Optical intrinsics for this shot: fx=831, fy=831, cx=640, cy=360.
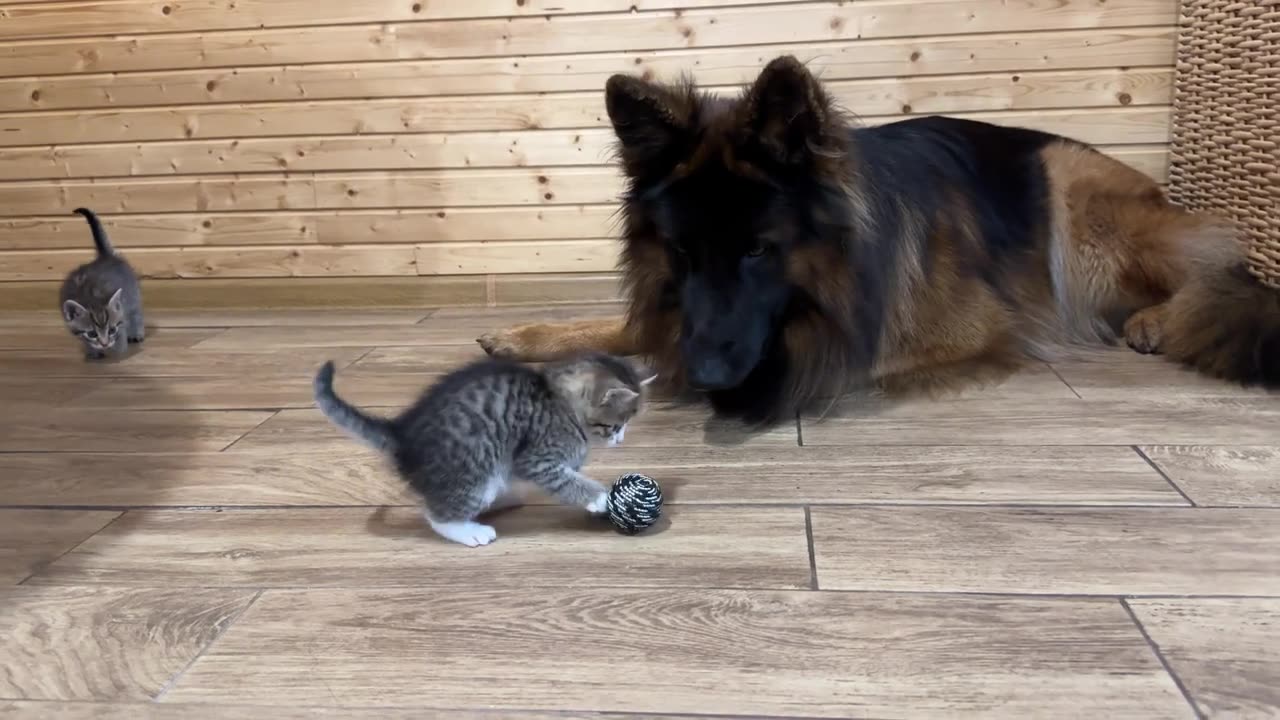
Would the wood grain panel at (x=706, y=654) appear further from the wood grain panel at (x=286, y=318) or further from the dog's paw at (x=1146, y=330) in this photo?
the wood grain panel at (x=286, y=318)

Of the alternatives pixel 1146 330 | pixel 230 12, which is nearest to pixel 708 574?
pixel 1146 330

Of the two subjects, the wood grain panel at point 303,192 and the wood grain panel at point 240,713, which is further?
the wood grain panel at point 303,192

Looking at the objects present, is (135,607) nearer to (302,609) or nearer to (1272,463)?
(302,609)

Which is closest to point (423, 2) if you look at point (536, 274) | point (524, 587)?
point (536, 274)

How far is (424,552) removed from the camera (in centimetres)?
133

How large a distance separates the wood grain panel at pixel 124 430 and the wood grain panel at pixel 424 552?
1.38 ft

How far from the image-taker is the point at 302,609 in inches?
46.6

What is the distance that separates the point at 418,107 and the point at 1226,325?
261 centimetres

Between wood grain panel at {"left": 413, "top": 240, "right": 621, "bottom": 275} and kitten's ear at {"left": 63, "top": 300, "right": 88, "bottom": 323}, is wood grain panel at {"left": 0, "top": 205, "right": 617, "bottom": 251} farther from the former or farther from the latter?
kitten's ear at {"left": 63, "top": 300, "right": 88, "bottom": 323}

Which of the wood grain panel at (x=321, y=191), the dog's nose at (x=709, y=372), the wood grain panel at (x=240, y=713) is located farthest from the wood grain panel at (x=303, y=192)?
the wood grain panel at (x=240, y=713)

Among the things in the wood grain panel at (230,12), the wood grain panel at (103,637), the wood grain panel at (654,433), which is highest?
the wood grain panel at (230,12)

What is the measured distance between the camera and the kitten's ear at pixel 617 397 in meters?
1.37

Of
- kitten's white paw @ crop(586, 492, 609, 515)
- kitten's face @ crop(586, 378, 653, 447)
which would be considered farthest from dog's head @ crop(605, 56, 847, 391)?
kitten's white paw @ crop(586, 492, 609, 515)

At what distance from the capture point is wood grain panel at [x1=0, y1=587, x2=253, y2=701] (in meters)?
1.04
